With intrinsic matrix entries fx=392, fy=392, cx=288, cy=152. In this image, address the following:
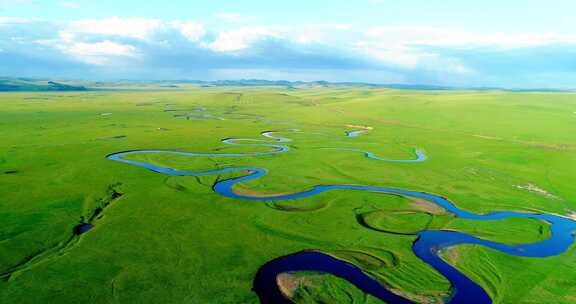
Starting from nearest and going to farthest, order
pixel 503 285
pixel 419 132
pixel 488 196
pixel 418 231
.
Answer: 1. pixel 503 285
2. pixel 418 231
3. pixel 488 196
4. pixel 419 132

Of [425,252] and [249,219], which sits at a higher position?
[249,219]

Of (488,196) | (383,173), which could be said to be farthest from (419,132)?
(488,196)

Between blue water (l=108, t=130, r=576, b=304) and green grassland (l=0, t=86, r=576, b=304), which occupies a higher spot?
green grassland (l=0, t=86, r=576, b=304)

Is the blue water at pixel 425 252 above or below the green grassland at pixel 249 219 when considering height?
below

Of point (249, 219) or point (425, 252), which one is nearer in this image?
point (425, 252)

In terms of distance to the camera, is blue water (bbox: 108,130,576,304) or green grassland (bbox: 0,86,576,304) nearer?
blue water (bbox: 108,130,576,304)

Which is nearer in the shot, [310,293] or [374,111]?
[310,293]

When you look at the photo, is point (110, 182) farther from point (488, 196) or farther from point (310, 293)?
point (488, 196)

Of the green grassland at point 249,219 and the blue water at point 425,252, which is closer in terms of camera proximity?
the blue water at point 425,252
